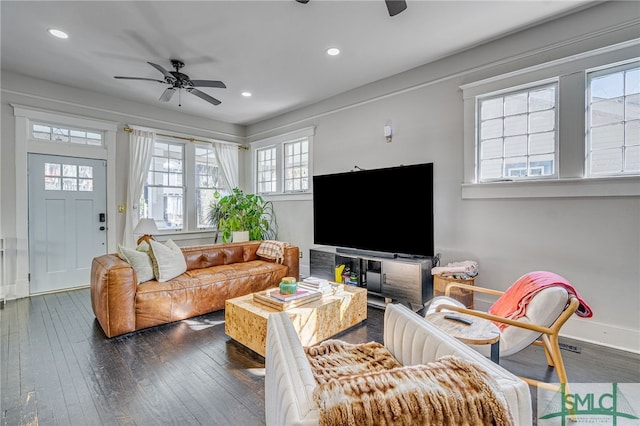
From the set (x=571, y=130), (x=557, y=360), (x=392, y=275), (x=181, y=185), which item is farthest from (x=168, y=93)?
(x=557, y=360)

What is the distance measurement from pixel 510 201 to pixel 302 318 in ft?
8.02

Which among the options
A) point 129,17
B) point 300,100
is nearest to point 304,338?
point 129,17

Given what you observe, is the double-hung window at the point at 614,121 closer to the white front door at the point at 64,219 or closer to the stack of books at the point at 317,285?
the stack of books at the point at 317,285

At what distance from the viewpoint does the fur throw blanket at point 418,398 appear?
0.77m

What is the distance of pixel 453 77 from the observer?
3553 mm

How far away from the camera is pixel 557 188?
9.37ft

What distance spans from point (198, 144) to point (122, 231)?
2.08 metres

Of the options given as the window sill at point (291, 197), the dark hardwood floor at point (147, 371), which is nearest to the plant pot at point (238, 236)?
the window sill at point (291, 197)

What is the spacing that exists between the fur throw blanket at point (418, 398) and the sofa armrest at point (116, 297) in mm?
2669

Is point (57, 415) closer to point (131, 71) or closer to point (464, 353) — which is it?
point (464, 353)

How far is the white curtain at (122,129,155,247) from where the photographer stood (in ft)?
16.1

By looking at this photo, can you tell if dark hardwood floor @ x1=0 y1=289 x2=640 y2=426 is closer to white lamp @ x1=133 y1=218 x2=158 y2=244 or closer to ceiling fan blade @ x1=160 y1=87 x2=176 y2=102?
white lamp @ x1=133 y1=218 x2=158 y2=244

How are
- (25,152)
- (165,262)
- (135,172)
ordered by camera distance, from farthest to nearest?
(135,172)
(25,152)
(165,262)

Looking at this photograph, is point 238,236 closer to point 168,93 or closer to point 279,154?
point 279,154
